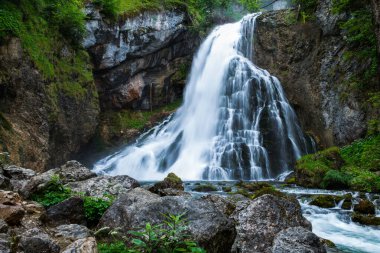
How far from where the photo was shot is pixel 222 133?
851 inches

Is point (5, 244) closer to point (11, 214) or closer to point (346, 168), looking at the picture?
point (11, 214)

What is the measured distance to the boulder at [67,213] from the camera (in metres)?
5.48

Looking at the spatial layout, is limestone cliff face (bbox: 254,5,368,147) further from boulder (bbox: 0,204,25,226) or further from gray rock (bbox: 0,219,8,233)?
Result: gray rock (bbox: 0,219,8,233)

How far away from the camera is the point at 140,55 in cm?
2475

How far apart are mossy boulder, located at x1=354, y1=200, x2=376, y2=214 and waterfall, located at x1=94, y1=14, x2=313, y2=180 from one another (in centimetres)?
809

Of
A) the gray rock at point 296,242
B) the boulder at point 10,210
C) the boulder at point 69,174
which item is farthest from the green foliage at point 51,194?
the gray rock at point 296,242

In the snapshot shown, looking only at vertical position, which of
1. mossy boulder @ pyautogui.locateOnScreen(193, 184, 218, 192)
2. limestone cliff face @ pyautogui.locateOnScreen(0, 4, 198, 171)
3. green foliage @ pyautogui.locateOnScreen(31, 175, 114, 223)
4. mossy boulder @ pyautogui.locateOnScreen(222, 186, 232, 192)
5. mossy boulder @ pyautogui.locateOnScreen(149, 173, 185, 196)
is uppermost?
limestone cliff face @ pyautogui.locateOnScreen(0, 4, 198, 171)

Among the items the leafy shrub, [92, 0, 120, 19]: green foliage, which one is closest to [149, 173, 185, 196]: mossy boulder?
the leafy shrub

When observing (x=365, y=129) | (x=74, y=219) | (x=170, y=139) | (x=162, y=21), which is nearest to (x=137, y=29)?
(x=162, y=21)

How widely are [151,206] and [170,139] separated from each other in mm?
18529

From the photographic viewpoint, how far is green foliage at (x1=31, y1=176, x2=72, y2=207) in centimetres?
614

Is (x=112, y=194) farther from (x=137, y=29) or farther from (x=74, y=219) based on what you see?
(x=137, y=29)

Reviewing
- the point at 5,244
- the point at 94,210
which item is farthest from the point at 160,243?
the point at 94,210

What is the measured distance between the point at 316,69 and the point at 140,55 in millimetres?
11685
